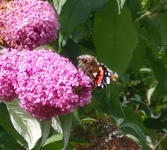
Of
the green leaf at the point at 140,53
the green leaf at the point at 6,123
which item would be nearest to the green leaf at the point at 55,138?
the green leaf at the point at 6,123

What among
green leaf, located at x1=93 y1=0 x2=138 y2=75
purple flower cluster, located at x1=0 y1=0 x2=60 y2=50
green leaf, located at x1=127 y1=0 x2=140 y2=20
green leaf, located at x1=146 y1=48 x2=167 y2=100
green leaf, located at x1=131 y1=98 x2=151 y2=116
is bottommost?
green leaf, located at x1=131 y1=98 x2=151 y2=116

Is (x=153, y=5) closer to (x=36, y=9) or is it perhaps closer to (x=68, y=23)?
(x=68, y=23)

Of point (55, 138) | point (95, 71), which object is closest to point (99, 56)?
point (95, 71)

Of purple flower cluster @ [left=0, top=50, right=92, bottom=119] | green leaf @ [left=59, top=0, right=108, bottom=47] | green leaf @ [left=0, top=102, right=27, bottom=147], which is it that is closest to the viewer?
purple flower cluster @ [left=0, top=50, right=92, bottom=119]

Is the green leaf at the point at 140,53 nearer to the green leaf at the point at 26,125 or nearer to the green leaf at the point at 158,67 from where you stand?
the green leaf at the point at 158,67

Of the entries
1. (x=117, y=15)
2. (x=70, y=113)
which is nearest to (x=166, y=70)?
(x=117, y=15)

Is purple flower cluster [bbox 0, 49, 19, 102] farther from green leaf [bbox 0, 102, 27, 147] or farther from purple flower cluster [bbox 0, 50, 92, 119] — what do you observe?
green leaf [bbox 0, 102, 27, 147]

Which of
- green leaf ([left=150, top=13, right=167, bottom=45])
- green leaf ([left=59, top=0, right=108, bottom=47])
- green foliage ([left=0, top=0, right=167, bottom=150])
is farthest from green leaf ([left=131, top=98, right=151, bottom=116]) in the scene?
green leaf ([left=59, top=0, right=108, bottom=47])
